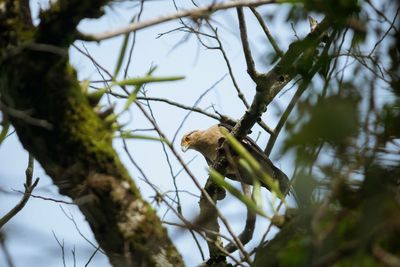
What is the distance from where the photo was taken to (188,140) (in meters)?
7.67

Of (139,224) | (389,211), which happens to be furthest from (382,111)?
(139,224)

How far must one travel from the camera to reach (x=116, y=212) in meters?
2.40

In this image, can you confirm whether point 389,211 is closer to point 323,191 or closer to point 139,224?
point 323,191

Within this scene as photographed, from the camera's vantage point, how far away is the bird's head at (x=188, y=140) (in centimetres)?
754

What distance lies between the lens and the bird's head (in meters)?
7.54

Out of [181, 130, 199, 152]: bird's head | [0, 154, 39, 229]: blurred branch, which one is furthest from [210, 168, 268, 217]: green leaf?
[181, 130, 199, 152]: bird's head

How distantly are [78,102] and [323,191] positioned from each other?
1083 millimetres

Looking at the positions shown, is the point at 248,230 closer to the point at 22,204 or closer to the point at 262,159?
the point at 22,204

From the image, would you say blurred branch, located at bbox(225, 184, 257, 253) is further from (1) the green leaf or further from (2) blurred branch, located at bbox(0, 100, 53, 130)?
(2) blurred branch, located at bbox(0, 100, 53, 130)

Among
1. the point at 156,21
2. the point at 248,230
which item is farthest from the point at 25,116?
the point at 248,230

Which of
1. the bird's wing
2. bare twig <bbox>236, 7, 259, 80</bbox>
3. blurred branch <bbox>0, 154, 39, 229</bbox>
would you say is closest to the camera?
blurred branch <bbox>0, 154, 39, 229</bbox>

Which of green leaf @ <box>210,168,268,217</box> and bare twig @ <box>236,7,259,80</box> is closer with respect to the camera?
green leaf @ <box>210,168,268,217</box>

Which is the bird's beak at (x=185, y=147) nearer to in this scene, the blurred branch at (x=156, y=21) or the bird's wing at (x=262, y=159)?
the bird's wing at (x=262, y=159)

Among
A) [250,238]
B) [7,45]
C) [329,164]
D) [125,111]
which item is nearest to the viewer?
[329,164]
